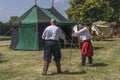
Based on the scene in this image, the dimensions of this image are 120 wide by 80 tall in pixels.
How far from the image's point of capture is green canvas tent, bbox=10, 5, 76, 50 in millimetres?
22328

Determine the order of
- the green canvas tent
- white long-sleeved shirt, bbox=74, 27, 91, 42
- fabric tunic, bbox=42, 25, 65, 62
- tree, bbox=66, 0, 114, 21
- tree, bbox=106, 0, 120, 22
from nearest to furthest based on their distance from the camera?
fabric tunic, bbox=42, 25, 65, 62 < white long-sleeved shirt, bbox=74, 27, 91, 42 < the green canvas tent < tree, bbox=66, 0, 114, 21 < tree, bbox=106, 0, 120, 22

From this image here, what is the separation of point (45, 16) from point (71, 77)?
42.4ft

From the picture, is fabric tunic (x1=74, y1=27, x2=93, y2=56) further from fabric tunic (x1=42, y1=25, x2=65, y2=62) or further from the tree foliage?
the tree foliage

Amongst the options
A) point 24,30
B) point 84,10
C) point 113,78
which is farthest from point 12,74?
point 84,10

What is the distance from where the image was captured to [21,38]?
75.4 feet

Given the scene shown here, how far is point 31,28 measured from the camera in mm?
22672

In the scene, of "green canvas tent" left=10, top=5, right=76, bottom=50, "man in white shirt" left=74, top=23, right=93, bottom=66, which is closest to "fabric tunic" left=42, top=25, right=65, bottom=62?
"man in white shirt" left=74, top=23, right=93, bottom=66

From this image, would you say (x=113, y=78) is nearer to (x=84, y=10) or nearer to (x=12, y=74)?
(x=12, y=74)

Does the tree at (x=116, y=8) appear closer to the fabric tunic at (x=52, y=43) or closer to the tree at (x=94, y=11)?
the tree at (x=94, y=11)

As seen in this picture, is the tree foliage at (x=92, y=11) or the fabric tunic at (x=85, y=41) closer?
the fabric tunic at (x=85, y=41)

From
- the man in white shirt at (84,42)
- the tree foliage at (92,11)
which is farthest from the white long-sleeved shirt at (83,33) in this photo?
the tree foliage at (92,11)

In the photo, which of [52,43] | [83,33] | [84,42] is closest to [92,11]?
[84,42]

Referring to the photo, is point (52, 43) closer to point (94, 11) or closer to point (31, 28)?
point (31, 28)

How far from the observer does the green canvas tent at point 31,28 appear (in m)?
22.3
